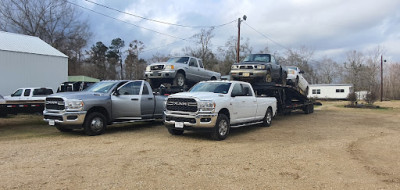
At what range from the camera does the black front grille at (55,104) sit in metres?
9.49

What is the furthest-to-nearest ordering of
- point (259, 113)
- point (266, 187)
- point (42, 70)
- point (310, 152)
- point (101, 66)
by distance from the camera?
point (101, 66) → point (42, 70) → point (259, 113) → point (310, 152) → point (266, 187)

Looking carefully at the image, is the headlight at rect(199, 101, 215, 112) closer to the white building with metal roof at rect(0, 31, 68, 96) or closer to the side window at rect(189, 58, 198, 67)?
the side window at rect(189, 58, 198, 67)

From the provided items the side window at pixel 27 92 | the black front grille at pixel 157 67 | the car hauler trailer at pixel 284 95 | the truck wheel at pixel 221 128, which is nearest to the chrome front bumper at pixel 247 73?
the car hauler trailer at pixel 284 95

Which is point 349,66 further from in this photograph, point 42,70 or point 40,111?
point 40,111

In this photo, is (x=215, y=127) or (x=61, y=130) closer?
(x=215, y=127)

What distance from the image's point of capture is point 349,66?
7088cm

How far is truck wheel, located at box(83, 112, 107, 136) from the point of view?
9734mm

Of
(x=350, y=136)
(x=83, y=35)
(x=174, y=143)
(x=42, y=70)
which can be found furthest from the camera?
(x=83, y=35)

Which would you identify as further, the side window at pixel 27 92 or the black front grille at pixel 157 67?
the side window at pixel 27 92

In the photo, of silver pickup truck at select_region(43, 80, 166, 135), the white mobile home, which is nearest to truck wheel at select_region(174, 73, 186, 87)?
silver pickup truck at select_region(43, 80, 166, 135)

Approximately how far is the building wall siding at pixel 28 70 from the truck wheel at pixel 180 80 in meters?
16.5

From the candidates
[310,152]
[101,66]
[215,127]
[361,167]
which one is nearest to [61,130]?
[215,127]

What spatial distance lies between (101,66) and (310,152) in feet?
195

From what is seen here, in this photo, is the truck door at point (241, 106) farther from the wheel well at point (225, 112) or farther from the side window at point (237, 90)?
the wheel well at point (225, 112)
